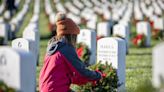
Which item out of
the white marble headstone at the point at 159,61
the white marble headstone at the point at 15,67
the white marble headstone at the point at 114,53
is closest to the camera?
the white marble headstone at the point at 159,61

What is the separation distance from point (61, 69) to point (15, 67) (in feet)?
6.07

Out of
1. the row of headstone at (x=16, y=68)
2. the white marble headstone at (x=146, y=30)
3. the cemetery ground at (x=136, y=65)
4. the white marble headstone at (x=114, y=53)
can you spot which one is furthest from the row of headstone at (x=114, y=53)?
the white marble headstone at (x=146, y=30)

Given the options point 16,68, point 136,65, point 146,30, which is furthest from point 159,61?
point 146,30

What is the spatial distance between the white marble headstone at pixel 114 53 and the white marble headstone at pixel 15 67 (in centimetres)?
381

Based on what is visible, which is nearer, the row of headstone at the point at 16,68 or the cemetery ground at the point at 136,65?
the row of headstone at the point at 16,68

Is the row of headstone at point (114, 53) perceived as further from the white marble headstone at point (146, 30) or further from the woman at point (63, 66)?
the white marble headstone at point (146, 30)

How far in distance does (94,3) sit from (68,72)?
3817cm

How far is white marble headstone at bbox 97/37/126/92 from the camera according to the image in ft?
35.5

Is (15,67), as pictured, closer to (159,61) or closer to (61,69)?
(159,61)

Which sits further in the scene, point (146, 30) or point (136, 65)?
point (146, 30)

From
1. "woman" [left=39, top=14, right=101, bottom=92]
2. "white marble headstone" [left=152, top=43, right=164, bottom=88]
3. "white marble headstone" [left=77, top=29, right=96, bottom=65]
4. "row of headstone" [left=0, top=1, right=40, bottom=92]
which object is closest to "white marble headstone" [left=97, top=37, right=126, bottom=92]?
"woman" [left=39, top=14, right=101, bottom=92]

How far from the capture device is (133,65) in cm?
1603

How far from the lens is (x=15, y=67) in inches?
275

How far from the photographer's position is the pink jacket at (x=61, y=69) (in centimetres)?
875
